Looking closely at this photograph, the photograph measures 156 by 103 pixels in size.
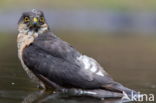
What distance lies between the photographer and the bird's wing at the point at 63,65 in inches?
503

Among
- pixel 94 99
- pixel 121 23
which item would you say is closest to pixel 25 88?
pixel 94 99

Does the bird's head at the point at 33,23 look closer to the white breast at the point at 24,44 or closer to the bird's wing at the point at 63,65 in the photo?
the white breast at the point at 24,44

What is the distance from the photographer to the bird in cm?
1273

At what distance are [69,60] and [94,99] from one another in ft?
3.17

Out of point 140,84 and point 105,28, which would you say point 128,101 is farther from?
point 105,28

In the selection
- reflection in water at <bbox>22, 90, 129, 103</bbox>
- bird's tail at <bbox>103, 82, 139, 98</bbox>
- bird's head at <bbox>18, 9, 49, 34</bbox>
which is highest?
bird's head at <bbox>18, 9, 49, 34</bbox>

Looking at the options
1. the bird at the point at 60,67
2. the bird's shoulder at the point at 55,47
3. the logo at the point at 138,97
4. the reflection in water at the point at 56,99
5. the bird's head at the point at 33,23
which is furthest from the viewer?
the bird's head at the point at 33,23

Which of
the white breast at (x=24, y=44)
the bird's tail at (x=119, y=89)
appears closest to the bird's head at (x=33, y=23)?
the white breast at (x=24, y=44)

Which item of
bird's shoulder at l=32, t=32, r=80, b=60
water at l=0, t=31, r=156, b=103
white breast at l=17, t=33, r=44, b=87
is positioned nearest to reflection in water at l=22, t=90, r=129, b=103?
water at l=0, t=31, r=156, b=103

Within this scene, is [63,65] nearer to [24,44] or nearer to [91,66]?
[91,66]

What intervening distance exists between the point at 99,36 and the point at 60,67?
19.3 metres

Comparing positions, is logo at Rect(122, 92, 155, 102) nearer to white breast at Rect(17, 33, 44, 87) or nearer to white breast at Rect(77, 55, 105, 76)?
white breast at Rect(77, 55, 105, 76)

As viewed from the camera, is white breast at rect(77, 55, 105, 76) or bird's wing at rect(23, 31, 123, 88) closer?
bird's wing at rect(23, 31, 123, 88)

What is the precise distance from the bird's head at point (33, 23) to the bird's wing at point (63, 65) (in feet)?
1.19
